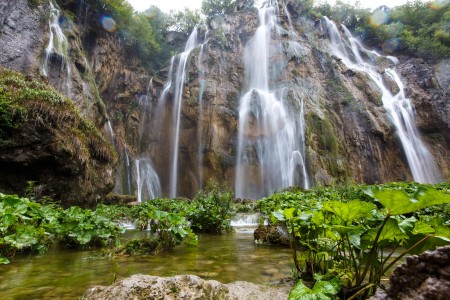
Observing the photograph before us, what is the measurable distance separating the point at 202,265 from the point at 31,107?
699 cm

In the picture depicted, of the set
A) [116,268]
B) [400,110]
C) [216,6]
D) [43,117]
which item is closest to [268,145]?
[400,110]

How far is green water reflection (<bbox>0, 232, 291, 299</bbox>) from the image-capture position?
228 centimetres

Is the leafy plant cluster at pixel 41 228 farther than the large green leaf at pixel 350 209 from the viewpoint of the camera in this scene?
Yes

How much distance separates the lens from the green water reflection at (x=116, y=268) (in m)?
2.28

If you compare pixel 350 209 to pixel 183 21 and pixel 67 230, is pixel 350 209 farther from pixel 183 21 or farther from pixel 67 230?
pixel 183 21

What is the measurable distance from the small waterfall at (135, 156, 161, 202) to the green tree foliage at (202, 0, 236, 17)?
2110 cm

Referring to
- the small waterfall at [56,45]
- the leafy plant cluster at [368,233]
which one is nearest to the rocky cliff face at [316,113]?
the small waterfall at [56,45]

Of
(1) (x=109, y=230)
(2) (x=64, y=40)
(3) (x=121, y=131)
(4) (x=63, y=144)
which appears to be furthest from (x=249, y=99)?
(1) (x=109, y=230)

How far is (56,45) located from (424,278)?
59.1ft

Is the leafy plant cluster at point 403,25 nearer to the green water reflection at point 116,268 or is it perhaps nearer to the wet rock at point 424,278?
the green water reflection at point 116,268

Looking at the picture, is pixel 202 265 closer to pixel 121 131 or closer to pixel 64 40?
pixel 64 40

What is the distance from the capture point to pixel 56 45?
15086mm

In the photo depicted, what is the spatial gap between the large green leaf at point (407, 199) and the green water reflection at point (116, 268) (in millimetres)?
1495

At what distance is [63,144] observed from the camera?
7.68m
